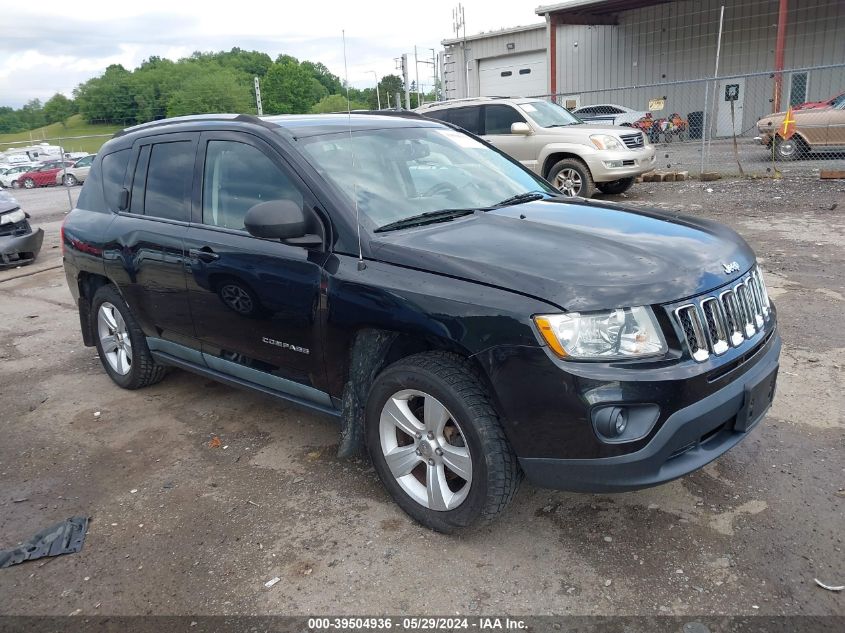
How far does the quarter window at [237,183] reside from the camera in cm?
356

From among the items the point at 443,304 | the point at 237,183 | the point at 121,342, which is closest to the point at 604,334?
the point at 443,304

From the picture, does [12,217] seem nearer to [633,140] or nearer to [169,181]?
[169,181]

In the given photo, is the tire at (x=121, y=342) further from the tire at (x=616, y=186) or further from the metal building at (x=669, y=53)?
the metal building at (x=669, y=53)

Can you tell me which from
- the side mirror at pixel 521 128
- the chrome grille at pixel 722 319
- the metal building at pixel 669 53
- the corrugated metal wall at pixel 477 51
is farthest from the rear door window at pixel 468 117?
the corrugated metal wall at pixel 477 51

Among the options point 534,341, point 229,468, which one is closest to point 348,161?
point 534,341

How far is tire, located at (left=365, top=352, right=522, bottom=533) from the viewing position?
2785 mm

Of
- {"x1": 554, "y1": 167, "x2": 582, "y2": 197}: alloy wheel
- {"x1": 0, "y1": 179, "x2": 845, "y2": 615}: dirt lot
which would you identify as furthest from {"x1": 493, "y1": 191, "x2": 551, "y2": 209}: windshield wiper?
{"x1": 554, "y1": 167, "x2": 582, "y2": 197}: alloy wheel

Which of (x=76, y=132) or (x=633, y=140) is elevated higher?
(x=76, y=132)

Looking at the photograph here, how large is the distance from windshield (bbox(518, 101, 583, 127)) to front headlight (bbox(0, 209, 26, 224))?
8325mm

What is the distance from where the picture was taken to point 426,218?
341 centimetres

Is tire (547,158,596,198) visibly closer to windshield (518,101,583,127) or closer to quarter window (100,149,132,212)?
windshield (518,101,583,127)

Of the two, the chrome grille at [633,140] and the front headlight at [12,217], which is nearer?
the front headlight at [12,217]

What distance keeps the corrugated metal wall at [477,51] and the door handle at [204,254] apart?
29.4 meters

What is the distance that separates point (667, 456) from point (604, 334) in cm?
53
